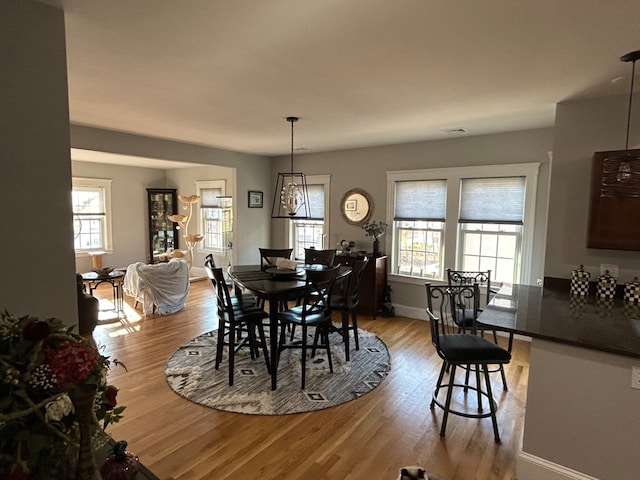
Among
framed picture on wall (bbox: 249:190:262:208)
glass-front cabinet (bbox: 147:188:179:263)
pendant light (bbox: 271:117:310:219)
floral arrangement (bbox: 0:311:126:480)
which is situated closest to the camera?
floral arrangement (bbox: 0:311:126:480)

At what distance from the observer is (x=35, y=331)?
2.83 ft

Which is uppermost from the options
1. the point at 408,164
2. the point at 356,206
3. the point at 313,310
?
the point at 408,164

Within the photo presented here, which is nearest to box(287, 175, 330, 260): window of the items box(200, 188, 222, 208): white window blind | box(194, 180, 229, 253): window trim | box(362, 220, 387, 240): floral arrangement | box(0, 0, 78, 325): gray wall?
box(362, 220, 387, 240): floral arrangement

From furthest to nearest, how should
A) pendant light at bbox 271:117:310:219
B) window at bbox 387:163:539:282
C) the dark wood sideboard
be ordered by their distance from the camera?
pendant light at bbox 271:117:310:219 → the dark wood sideboard → window at bbox 387:163:539:282

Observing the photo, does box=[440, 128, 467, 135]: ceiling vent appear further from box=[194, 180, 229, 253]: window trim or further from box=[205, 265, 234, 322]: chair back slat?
box=[194, 180, 229, 253]: window trim

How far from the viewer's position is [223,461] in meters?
2.30

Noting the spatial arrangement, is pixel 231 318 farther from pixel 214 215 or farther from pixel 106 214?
pixel 106 214

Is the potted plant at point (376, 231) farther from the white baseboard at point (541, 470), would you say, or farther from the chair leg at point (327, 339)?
the white baseboard at point (541, 470)

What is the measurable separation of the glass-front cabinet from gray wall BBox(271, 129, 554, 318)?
2998 millimetres

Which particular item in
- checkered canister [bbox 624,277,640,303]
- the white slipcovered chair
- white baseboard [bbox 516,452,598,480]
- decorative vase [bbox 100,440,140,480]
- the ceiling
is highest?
the ceiling

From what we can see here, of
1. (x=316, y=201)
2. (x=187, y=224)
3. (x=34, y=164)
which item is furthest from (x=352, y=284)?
(x=187, y=224)

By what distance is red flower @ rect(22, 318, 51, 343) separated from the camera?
0.86m

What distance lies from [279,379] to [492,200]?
3472 millimetres

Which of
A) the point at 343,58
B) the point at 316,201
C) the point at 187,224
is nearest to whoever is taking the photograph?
the point at 343,58
